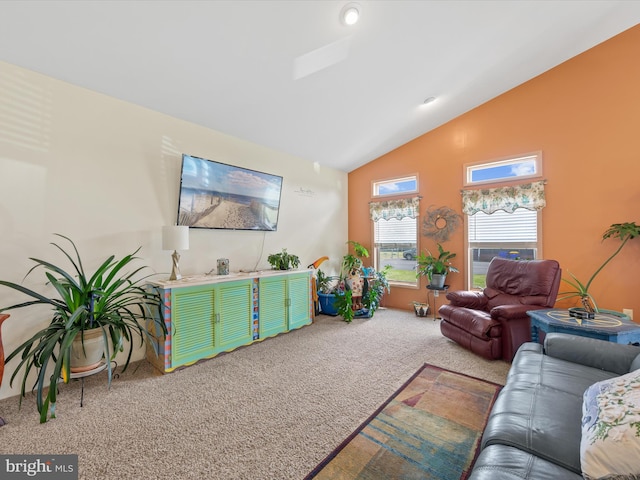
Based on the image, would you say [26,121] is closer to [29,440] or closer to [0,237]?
[0,237]

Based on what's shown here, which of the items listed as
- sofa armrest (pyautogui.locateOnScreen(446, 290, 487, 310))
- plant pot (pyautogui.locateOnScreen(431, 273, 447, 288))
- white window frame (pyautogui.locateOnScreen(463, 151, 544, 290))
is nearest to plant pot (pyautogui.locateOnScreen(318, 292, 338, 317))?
plant pot (pyautogui.locateOnScreen(431, 273, 447, 288))

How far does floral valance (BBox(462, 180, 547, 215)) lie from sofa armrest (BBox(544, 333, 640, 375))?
2512mm

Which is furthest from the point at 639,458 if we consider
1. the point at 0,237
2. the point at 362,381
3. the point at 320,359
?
the point at 0,237

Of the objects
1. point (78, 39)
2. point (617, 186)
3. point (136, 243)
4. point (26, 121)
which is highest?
point (78, 39)

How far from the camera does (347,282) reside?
456cm

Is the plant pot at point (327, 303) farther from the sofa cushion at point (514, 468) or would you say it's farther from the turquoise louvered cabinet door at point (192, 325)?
the sofa cushion at point (514, 468)

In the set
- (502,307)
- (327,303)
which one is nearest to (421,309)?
(327,303)

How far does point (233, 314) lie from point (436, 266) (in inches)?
121

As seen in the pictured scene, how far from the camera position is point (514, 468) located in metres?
0.94

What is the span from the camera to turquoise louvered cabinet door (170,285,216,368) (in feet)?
8.57

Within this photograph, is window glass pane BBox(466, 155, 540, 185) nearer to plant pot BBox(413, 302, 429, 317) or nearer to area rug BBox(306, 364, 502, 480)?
plant pot BBox(413, 302, 429, 317)

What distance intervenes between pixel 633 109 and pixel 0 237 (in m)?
6.43

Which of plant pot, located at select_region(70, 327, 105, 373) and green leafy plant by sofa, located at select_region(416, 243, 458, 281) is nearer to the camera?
plant pot, located at select_region(70, 327, 105, 373)

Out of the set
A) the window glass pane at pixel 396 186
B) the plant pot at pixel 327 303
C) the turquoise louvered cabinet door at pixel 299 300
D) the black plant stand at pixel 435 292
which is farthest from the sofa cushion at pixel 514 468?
the window glass pane at pixel 396 186
